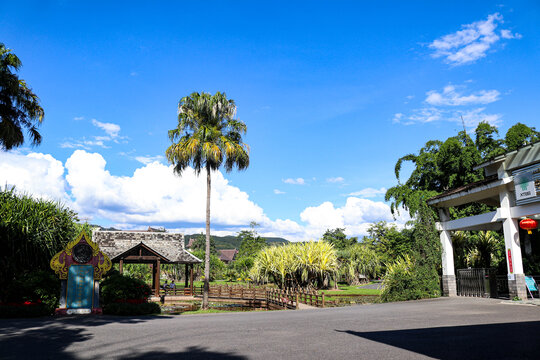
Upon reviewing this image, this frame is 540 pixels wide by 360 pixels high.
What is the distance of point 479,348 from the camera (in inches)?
298

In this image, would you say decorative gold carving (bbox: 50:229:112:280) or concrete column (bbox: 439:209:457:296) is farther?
concrete column (bbox: 439:209:457:296)

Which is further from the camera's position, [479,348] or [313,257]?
[313,257]

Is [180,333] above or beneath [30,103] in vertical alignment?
beneath

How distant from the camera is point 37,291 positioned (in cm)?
1641

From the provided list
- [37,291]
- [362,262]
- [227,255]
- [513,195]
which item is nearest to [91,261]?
[37,291]

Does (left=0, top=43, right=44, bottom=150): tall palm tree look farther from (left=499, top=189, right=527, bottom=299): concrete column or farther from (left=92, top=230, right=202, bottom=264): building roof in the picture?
(left=499, top=189, right=527, bottom=299): concrete column

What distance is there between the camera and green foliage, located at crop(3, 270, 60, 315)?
627 inches

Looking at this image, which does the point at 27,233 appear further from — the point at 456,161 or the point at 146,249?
the point at 456,161

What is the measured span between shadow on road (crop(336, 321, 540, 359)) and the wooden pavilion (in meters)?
23.1

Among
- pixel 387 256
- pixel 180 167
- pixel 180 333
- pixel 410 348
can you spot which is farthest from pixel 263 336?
pixel 387 256

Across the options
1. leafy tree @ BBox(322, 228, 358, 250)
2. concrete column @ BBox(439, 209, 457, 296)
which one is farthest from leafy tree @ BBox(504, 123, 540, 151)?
leafy tree @ BBox(322, 228, 358, 250)

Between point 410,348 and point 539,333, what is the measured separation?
3.55m

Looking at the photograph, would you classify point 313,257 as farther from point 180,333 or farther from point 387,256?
point 387,256

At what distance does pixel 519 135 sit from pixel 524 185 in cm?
2147
